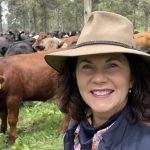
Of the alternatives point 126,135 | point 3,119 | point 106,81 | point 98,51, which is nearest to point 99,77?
point 106,81

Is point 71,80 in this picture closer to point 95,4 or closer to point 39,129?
point 39,129

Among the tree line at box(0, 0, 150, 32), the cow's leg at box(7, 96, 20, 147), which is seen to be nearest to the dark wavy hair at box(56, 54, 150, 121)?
the cow's leg at box(7, 96, 20, 147)

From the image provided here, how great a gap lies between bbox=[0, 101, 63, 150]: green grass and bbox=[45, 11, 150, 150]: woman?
3.61 m

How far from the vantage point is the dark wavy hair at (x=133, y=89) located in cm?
218

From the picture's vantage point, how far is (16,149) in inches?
231

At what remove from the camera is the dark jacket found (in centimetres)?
197

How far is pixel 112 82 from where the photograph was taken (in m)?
2.11

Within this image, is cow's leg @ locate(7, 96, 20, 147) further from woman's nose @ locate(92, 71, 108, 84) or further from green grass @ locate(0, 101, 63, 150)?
woman's nose @ locate(92, 71, 108, 84)

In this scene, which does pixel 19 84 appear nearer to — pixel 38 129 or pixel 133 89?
pixel 38 129

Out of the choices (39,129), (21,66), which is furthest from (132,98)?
(39,129)

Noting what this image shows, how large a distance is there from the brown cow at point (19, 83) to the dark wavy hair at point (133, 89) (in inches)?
140

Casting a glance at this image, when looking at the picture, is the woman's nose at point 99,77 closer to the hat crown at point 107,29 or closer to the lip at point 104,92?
the lip at point 104,92

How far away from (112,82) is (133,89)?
19 cm

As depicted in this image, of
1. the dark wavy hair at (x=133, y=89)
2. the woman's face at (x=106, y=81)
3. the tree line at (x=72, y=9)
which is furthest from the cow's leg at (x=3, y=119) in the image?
the tree line at (x=72, y=9)
